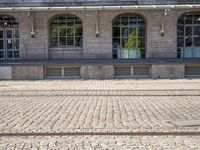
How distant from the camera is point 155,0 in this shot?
3062 cm

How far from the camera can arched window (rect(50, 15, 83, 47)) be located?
3194 centimetres

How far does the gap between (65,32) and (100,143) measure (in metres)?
26.0

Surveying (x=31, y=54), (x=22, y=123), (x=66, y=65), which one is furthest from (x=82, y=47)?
(x=22, y=123)

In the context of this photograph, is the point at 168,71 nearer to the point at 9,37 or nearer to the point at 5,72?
the point at 5,72

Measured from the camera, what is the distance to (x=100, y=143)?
700 cm

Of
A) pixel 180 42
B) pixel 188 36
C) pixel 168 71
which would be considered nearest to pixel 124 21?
pixel 180 42

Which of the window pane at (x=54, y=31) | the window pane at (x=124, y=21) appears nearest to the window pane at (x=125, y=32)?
Answer: the window pane at (x=124, y=21)

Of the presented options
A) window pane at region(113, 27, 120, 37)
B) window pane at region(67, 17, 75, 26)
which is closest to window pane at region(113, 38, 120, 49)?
window pane at region(113, 27, 120, 37)

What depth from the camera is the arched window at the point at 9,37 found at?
32.0 m

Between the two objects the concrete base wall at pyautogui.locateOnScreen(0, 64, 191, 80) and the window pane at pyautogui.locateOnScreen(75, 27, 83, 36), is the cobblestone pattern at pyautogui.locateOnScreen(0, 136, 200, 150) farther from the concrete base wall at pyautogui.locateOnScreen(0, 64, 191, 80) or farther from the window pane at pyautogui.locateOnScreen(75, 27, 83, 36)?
the window pane at pyautogui.locateOnScreen(75, 27, 83, 36)

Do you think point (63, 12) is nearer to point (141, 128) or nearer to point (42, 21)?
point (42, 21)

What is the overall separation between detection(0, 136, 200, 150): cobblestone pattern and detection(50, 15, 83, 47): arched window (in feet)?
81.7

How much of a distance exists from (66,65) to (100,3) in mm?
8382

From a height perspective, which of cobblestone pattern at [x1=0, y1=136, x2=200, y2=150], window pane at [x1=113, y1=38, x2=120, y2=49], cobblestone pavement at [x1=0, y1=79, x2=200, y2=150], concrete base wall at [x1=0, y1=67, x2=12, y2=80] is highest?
window pane at [x1=113, y1=38, x2=120, y2=49]
